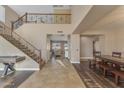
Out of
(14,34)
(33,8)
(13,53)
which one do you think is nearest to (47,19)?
(33,8)

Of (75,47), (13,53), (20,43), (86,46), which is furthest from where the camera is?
(86,46)

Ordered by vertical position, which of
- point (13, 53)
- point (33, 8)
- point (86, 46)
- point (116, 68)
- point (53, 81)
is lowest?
point (53, 81)

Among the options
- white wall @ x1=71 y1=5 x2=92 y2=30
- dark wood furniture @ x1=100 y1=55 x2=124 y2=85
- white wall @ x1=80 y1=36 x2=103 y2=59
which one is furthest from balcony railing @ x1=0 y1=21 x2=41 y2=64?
white wall @ x1=80 y1=36 x2=103 y2=59

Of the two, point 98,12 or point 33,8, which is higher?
point 33,8

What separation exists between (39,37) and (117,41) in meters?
5.22

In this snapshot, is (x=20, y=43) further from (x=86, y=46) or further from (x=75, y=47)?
(x=86, y=46)

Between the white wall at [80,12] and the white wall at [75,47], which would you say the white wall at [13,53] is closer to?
the white wall at [80,12]

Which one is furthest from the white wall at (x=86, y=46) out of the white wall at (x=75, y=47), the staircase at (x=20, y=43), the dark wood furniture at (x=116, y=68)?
the dark wood furniture at (x=116, y=68)

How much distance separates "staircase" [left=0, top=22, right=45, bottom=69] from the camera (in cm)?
959

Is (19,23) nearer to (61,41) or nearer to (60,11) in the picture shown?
(60,11)

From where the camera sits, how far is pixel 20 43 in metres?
10.7

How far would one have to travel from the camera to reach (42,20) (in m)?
13.0

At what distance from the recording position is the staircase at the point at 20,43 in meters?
9.59
